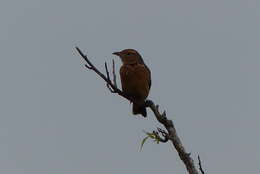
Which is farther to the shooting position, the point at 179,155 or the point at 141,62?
the point at 141,62

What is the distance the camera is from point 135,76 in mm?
9305

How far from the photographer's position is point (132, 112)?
30.2 ft

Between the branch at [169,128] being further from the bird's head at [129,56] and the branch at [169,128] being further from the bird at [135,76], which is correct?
the bird's head at [129,56]

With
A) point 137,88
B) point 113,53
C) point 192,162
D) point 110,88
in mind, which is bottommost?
point 192,162

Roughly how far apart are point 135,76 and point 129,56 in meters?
0.45

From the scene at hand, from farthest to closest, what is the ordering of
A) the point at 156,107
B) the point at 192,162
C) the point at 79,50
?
1. the point at 156,107
2. the point at 79,50
3. the point at 192,162

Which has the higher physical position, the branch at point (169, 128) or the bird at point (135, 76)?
the bird at point (135, 76)

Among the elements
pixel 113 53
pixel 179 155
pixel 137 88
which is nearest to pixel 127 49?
pixel 113 53

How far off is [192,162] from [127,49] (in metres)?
5.53

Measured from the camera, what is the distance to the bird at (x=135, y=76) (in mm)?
9148

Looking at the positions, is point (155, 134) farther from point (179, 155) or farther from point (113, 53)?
point (113, 53)

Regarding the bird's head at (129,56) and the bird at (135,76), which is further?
the bird's head at (129,56)

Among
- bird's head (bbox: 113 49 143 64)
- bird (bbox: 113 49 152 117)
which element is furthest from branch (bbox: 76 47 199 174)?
bird's head (bbox: 113 49 143 64)

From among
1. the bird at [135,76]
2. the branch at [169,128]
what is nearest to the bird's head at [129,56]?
the bird at [135,76]
